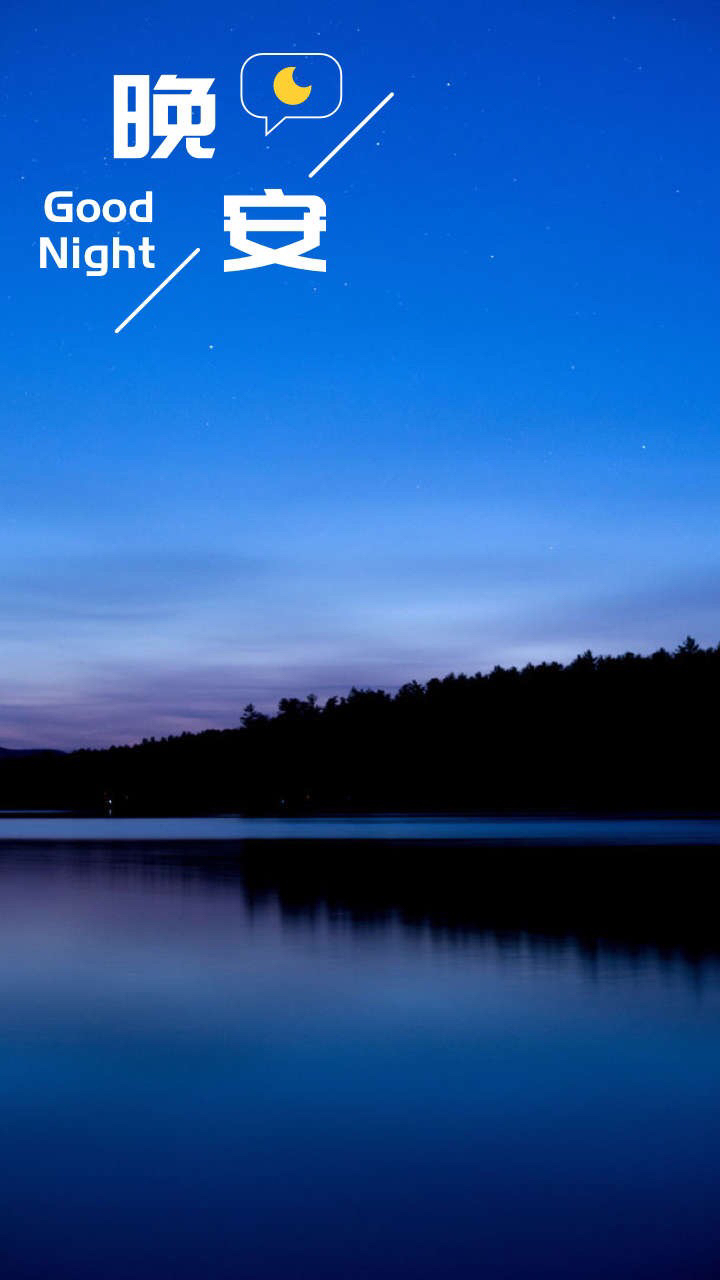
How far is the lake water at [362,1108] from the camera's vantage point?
7500 millimetres

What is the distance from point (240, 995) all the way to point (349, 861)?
37604mm

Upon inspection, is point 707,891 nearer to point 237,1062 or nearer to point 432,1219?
point 237,1062

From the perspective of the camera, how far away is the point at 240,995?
1722 cm

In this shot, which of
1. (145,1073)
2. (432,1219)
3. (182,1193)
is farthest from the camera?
(145,1073)

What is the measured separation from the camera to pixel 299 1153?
947 cm

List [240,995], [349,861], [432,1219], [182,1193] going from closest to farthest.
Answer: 1. [432,1219]
2. [182,1193]
3. [240,995]
4. [349,861]

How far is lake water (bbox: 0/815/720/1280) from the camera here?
750 centimetres

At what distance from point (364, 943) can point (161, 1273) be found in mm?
16128

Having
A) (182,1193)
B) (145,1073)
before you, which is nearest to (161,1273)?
(182,1193)

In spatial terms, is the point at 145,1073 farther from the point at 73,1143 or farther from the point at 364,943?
the point at 364,943

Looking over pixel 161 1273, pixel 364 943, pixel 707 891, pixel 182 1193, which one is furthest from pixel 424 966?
pixel 707 891

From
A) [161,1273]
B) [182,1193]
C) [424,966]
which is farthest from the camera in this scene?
[424,966]

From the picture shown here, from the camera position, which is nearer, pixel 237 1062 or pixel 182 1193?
pixel 182 1193

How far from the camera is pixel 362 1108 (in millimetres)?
10812
